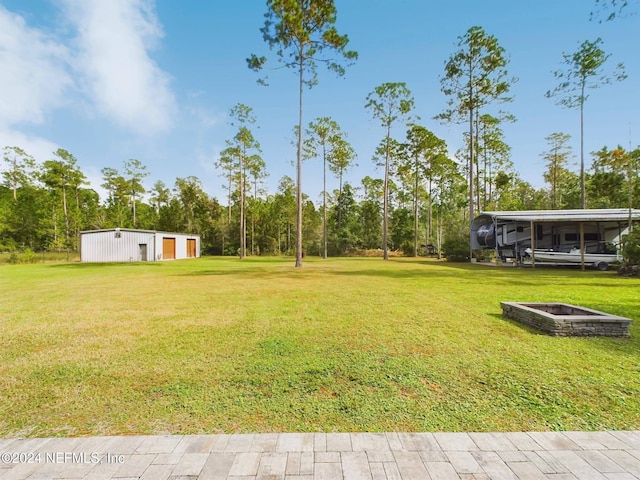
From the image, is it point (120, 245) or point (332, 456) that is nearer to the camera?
point (332, 456)

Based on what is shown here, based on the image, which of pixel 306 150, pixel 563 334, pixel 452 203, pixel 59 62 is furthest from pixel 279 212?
pixel 563 334

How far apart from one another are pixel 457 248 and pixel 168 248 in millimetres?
24573

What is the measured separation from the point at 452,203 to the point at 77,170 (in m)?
45.1

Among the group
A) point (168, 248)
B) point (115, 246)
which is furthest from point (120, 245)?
point (168, 248)

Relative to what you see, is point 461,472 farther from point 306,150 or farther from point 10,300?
point 306,150

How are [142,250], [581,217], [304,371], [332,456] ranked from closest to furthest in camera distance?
[332,456], [304,371], [581,217], [142,250]

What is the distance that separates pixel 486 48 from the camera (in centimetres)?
1775

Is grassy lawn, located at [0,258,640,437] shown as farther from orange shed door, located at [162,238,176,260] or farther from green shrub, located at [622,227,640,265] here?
orange shed door, located at [162,238,176,260]

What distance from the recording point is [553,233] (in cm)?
1584

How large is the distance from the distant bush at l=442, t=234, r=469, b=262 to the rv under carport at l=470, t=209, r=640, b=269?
43.1 inches

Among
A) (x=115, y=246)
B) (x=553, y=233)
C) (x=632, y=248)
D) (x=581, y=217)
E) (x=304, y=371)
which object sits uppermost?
(x=581, y=217)

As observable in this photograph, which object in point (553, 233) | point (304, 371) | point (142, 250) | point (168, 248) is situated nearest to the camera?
point (304, 371)

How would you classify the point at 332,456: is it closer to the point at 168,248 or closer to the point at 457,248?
the point at 457,248

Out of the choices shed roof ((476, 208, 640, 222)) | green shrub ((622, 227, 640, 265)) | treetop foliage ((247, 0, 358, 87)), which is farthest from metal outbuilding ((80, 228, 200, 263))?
green shrub ((622, 227, 640, 265))
